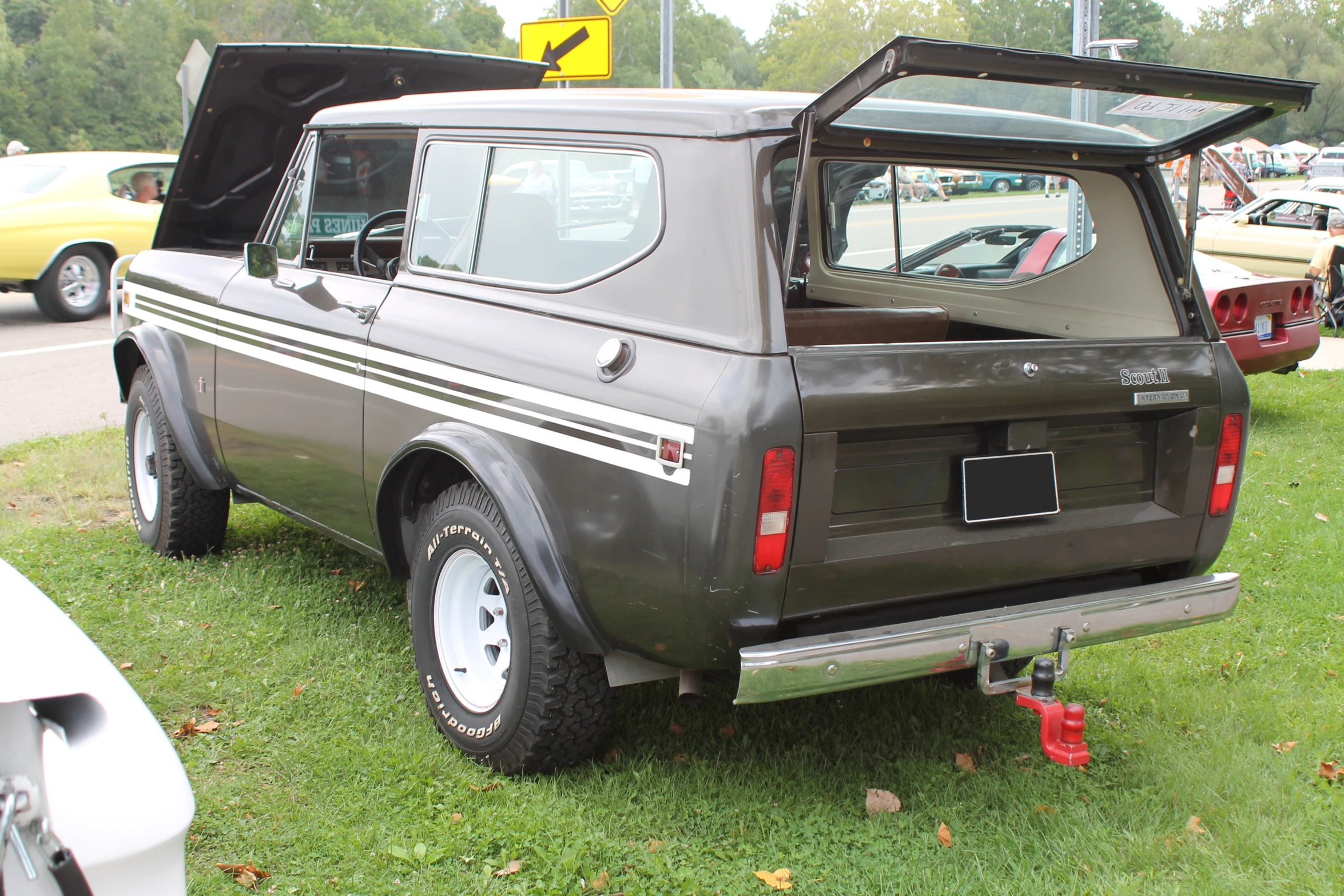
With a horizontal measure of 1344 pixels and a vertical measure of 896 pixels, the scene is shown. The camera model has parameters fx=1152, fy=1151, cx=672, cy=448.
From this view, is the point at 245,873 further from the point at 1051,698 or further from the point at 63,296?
the point at 63,296

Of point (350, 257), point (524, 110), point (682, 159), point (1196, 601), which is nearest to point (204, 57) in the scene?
point (350, 257)

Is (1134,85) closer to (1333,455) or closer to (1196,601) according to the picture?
(1196,601)

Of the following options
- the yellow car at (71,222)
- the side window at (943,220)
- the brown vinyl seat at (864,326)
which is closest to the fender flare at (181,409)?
the brown vinyl seat at (864,326)

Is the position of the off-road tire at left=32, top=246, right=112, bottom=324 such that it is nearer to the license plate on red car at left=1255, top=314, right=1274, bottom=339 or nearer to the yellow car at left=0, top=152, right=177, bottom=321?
the yellow car at left=0, top=152, right=177, bottom=321

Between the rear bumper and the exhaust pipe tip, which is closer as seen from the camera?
the exhaust pipe tip

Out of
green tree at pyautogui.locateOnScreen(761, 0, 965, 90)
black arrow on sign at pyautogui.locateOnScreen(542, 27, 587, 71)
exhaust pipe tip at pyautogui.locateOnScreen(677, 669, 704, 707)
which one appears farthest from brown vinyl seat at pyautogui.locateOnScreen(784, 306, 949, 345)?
green tree at pyautogui.locateOnScreen(761, 0, 965, 90)

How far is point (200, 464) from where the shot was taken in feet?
15.7

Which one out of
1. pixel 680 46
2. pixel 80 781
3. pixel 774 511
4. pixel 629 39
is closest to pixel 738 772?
pixel 774 511

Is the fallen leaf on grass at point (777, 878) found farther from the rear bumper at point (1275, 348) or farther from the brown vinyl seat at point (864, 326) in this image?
the rear bumper at point (1275, 348)

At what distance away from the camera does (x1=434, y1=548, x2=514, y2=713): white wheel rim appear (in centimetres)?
350

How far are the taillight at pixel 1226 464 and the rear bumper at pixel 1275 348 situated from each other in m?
4.56

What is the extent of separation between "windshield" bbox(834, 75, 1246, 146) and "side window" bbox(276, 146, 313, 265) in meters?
2.27

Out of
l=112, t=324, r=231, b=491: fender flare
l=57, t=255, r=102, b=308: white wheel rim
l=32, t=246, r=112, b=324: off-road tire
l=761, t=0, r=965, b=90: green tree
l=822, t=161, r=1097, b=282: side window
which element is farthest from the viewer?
l=761, t=0, r=965, b=90: green tree

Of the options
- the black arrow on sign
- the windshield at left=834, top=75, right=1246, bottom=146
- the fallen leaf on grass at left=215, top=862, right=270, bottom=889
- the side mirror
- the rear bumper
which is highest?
the black arrow on sign
